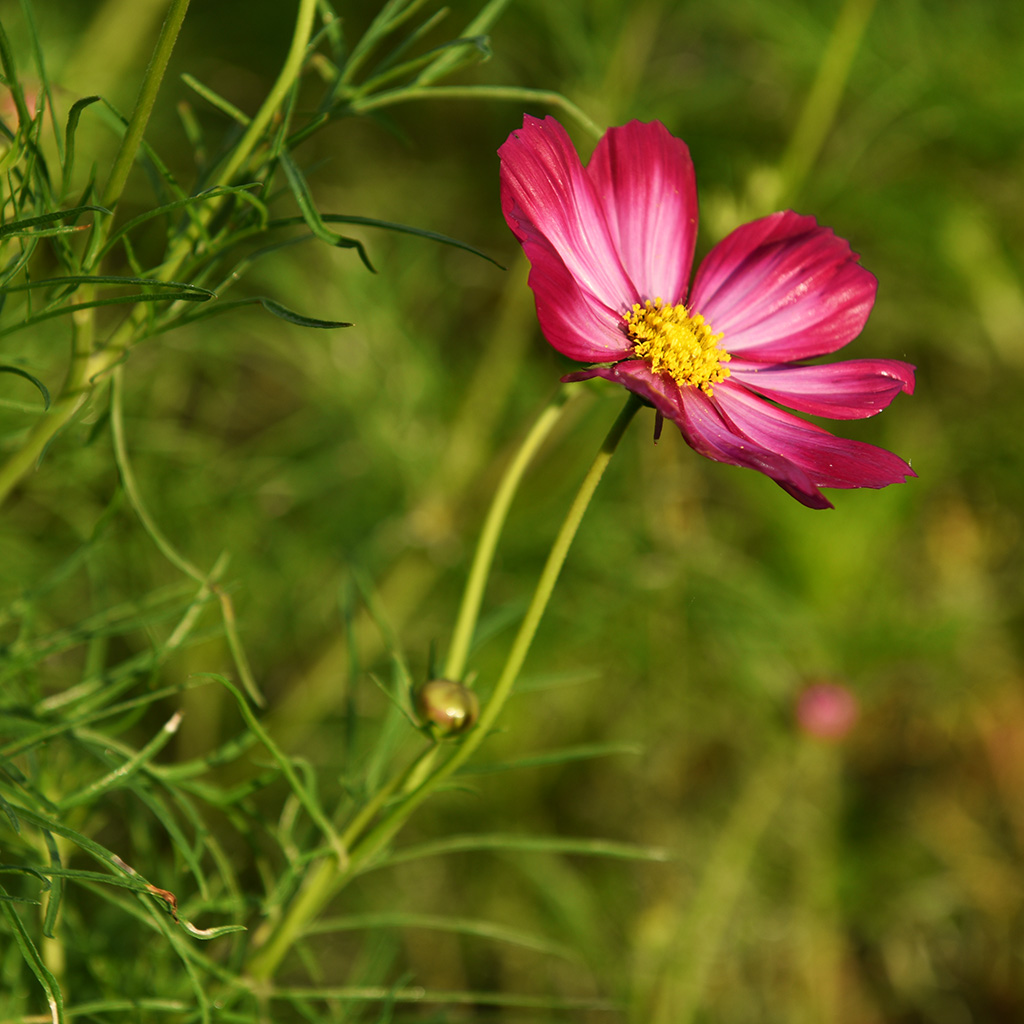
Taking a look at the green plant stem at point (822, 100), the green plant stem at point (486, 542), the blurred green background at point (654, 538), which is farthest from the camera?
the blurred green background at point (654, 538)

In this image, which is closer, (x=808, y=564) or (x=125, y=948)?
(x=125, y=948)

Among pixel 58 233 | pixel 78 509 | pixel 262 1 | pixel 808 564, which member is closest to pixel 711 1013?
pixel 808 564

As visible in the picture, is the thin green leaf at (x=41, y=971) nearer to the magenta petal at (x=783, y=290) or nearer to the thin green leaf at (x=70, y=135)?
the thin green leaf at (x=70, y=135)

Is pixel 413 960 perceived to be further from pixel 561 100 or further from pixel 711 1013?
pixel 561 100

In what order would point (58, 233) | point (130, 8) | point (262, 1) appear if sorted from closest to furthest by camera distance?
1. point (58, 233)
2. point (130, 8)
3. point (262, 1)

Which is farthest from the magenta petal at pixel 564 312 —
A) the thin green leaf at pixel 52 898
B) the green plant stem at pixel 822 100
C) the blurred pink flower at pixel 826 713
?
the blurred pink flower at pixel 826 713

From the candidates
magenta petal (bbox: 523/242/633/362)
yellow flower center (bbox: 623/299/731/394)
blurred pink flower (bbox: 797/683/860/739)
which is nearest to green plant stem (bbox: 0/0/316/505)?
magenta petal (bbox: 523/242/633/362)
